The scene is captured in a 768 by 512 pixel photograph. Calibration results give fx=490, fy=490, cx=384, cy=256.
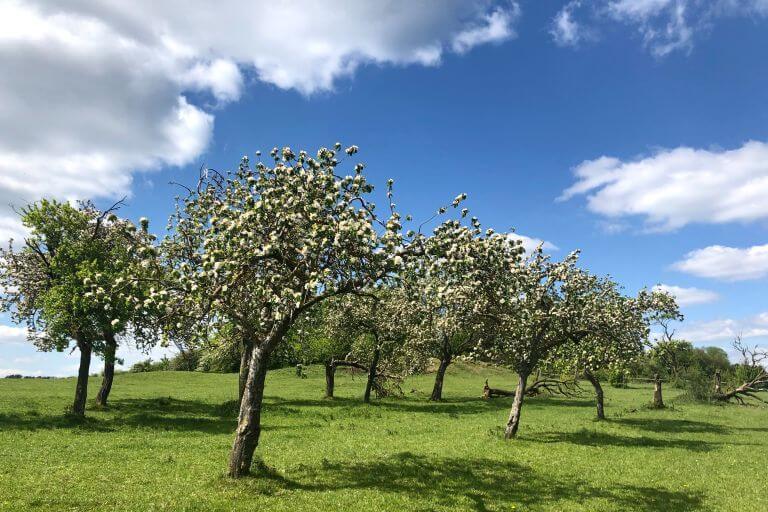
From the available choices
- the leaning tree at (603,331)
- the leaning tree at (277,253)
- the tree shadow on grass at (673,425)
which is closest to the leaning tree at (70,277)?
the leaning tree at (277,253)

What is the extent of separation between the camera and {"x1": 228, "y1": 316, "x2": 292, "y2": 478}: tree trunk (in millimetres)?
18609

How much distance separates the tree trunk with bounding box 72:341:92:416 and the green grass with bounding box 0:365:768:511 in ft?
5.03

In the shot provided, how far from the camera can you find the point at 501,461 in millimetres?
24750

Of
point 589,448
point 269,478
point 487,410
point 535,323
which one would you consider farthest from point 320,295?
point 487,410

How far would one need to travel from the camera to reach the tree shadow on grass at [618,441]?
31438 millimetres

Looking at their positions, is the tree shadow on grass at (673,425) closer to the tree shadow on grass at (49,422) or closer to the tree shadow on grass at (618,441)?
the tree shadow on grass at (618,441)

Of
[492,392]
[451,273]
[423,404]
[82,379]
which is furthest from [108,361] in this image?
[492,392]

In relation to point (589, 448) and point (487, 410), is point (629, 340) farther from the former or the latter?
point (487, 410)

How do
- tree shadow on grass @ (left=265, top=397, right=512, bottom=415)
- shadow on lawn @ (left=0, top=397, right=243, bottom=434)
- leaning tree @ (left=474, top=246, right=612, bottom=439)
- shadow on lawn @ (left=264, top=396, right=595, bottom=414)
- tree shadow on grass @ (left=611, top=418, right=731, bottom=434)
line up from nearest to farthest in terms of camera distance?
leaning tree @ (left=474, top=246, right=612, bottom=439) < shadow on lawn @ (left=0, top=397, right=243, bottom=434) < tree shadow on grass @ (left=611, top=418, right=731, bottom=434) < tree shadow on grass @ (left=265, top=397, right=512, bottom=415) < shadow on lawn @ (left=264, top=396, right=595, bottom=414)

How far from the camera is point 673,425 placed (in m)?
43.2

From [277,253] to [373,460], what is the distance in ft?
39.9

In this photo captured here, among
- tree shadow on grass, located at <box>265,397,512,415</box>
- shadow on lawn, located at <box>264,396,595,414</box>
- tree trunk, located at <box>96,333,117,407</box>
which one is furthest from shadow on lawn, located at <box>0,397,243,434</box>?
shadow on lawn, located at <box>264,396,595,414</box>

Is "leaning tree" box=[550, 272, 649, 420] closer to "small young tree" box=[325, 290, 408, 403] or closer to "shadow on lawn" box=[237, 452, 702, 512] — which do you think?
"shadow on lawn" box=[237, 452, 702, 512]

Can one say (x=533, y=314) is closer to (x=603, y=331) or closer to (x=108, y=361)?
(x=603, y=331)
